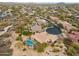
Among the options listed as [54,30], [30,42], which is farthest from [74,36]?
[30,42]

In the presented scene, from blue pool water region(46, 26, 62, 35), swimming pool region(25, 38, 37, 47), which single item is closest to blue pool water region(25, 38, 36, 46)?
swimming pool region(25, 38, 37, 47)

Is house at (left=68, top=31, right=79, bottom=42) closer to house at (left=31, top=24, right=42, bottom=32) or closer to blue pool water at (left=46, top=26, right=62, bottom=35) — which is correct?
blue pool water at (left=46, top=26, right=62, bottom=35)

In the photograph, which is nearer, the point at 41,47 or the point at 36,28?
the point at 41,47

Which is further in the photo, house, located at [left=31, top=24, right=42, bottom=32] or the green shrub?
house, located at [left=31, top=24, right=42, bottom=32]

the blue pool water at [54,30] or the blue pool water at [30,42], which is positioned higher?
the blue pool water at [54,30]

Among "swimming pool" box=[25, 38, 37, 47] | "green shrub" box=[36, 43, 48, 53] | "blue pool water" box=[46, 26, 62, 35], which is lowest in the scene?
"green shrub" box=[36, 43, 48, 53]

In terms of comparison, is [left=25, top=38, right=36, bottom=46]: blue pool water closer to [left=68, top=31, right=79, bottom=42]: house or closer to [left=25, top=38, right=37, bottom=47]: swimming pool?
[left=25, top=38, right=37, bottom=47]: swimming pool

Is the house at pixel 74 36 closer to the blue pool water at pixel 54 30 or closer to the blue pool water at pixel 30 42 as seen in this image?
the blue pool water at pixel 54 30

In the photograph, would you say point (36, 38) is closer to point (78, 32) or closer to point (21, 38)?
point (21, 38)

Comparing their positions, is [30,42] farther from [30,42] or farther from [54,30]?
[54,30]

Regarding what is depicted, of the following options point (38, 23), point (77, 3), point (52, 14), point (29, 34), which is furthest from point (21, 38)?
point (77, 3)

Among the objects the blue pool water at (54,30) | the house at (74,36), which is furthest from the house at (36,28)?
the house at (74,36)

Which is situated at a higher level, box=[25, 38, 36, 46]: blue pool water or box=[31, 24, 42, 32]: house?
box=[31, 24, 42, 32]: house
